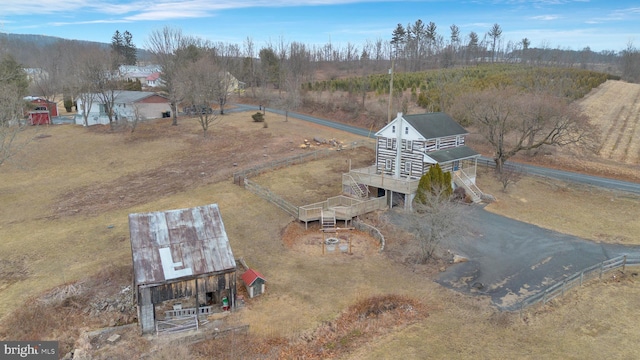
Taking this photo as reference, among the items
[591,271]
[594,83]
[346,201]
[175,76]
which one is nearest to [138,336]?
[346,201]

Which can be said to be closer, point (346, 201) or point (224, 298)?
point (224, 298)

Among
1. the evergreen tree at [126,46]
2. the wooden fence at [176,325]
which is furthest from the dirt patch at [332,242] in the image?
the evergreen tree at [126,46]

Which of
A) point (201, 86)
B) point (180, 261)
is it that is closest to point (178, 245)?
point (180, 261)

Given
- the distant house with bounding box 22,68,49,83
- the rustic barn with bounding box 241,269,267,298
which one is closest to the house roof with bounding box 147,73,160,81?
the distant house with bounding box 22,68,49,83

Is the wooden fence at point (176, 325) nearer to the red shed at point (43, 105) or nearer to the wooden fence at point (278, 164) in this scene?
the wooden fence at point (278, 164)

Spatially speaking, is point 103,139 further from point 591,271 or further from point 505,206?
point 591,271

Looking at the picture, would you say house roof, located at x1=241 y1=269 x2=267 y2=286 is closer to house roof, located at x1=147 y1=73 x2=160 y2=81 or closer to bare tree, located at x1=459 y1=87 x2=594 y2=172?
bare tree, located at x1=459 y1=87 x2=594 y2=172

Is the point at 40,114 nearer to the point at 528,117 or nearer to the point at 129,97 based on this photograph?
the point at 129,97
